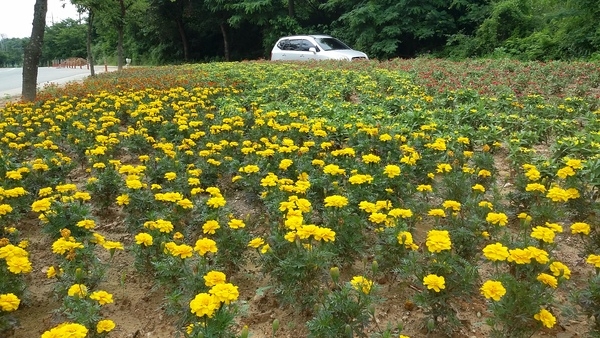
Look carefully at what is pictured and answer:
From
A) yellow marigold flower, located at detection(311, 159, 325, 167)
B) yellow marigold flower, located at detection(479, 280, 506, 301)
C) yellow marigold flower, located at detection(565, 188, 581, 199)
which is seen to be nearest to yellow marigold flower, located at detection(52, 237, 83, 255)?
yellow marigold flower, located at detection(311, 159, 325, 167)

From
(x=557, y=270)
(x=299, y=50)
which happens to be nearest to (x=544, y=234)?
(x=557, y=270)

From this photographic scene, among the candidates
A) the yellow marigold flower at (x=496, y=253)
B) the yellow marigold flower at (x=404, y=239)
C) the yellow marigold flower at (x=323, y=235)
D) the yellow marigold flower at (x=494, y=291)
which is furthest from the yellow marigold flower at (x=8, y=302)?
the yellow marigold flower at (x=496, y=253)

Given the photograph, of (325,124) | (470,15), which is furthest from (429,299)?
(470,15)

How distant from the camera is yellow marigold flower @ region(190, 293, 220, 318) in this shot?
2016 millimetres

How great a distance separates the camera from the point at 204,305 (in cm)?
204

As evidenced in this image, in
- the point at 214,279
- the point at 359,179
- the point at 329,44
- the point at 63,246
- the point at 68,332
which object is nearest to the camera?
the point at 68,332

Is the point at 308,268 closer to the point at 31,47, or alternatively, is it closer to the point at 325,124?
the point at 325,124

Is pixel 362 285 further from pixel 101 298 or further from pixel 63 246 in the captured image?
pixel 63 246

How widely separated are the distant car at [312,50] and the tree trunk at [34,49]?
7658mm

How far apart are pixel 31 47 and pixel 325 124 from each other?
8066 mm

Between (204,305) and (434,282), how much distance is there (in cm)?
108

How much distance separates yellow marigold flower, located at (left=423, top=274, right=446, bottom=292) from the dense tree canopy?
1226cm

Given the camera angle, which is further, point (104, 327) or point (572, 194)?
point (572, 194)

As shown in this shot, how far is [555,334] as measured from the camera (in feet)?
8.63
